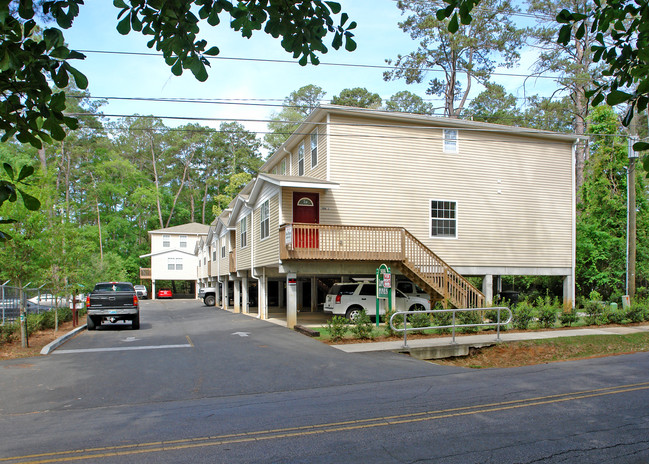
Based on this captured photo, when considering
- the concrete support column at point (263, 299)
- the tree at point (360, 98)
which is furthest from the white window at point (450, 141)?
the tree at point (360, 98)

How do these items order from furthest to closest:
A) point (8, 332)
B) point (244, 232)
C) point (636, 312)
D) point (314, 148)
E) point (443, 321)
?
point (244, 232)
point (314, 148)
point (636, 312)
point (443, 321)
point (8, 332)

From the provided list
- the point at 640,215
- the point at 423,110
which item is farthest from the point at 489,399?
the point at 423,110

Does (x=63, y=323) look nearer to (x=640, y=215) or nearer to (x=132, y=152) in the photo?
(x=640, y=215)

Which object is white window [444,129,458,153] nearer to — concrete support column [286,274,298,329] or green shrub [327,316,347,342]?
concrete support column [286,274,298,329]

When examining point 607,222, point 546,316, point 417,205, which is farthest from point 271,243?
point 607,222

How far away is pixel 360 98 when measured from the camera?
2094 inches

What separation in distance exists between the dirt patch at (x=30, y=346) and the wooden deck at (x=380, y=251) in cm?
826

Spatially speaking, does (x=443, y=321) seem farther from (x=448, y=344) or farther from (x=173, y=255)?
(x=173, y=255)

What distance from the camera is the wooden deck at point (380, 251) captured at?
1905cm

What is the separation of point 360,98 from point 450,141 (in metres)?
31.4

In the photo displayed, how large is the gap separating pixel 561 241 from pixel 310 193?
1250 centimetres

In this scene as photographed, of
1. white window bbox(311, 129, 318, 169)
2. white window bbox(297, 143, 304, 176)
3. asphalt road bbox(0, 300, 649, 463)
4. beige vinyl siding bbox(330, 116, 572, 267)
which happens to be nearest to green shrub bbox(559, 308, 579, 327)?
asphalt road bbox(0, 300, 649, 463)

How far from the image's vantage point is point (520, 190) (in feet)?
80.1

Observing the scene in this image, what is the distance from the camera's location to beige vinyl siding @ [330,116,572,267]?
858 inches
